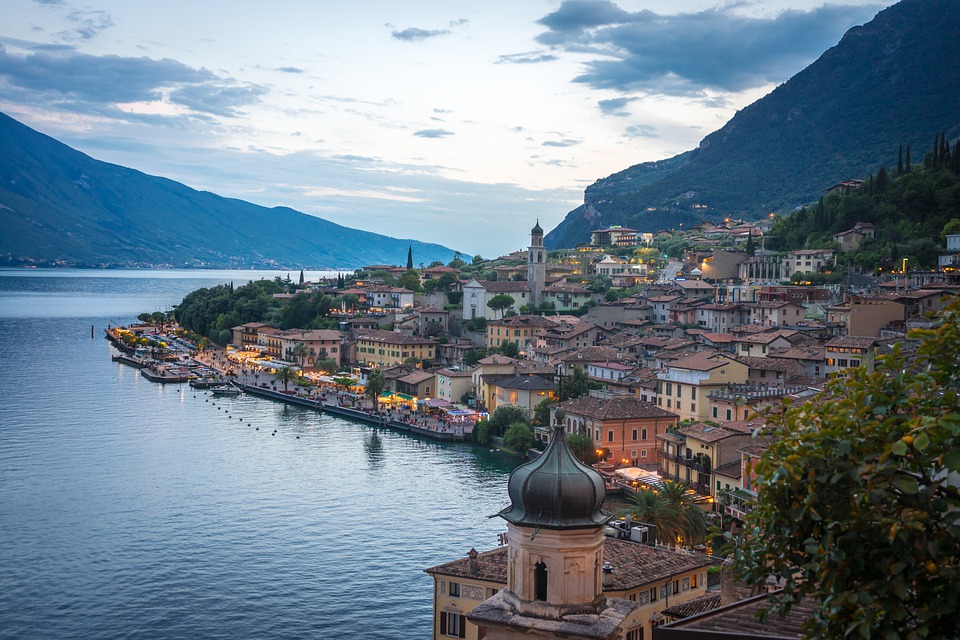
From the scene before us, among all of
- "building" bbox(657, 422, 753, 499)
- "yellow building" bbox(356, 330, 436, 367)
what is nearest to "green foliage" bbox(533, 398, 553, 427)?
"building" bbox(657, 422, 753, 499)

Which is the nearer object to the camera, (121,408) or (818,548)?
(818,548)

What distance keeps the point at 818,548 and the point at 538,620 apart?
14.8 feet

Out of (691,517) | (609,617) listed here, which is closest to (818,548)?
(609,617)

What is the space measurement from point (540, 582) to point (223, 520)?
26965 millimetres

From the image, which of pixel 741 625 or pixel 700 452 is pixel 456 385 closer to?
pixel 700 452

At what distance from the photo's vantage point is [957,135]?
153500 millimetres

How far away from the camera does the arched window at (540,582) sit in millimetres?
10109

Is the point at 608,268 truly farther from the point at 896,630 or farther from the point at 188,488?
the point at 896,630

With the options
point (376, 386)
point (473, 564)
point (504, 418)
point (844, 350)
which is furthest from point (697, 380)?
point (473, 564)

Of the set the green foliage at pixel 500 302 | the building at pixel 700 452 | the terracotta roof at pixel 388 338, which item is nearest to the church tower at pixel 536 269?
the green foliage at pixel 500 302

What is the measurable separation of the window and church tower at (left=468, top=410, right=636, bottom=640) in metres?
9.90

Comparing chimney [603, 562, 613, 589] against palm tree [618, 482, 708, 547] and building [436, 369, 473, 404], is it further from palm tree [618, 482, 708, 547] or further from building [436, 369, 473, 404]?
building [436, 369, 473, 404]

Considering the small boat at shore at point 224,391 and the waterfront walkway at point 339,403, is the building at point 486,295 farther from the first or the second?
the small boat at shore at point 224,391

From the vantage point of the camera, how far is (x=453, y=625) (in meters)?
19.7
